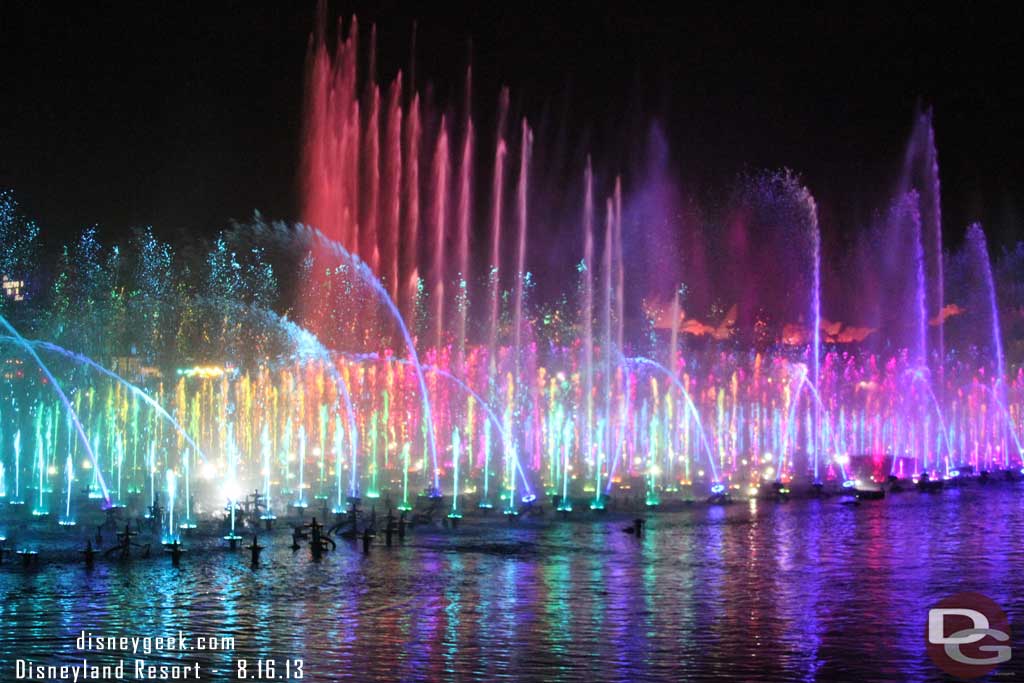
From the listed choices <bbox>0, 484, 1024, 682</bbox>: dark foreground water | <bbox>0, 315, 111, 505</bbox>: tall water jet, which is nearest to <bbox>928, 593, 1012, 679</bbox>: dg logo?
<bbox>0, 484, 1024, 682</bbox>: dark foreground water

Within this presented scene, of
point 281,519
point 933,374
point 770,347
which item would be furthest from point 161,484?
point 770,347

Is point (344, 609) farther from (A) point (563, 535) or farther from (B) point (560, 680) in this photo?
(A) point (563, 535)

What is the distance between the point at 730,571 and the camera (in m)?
21.4

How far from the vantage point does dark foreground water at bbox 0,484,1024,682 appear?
44.8 feet

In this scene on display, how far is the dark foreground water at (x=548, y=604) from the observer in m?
13.7

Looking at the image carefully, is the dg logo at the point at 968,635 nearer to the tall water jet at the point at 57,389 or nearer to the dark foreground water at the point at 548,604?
the dark foreground water at the point at 548,604

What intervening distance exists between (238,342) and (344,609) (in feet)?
148

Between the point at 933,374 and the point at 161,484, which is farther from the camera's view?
the point at 933,374

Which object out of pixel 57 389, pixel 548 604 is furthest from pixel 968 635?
pixel 57 389

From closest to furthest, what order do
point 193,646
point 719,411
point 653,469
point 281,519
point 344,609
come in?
point 193,646 → point 344,609 → point 281,519 → point 653,469 → point 719,411

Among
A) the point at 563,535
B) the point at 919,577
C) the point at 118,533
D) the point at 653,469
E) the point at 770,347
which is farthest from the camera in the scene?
the point at 770,347

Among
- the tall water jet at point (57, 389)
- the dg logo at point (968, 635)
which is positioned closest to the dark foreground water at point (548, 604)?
the dg logo at point (968, 635)

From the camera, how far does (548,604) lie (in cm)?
1758

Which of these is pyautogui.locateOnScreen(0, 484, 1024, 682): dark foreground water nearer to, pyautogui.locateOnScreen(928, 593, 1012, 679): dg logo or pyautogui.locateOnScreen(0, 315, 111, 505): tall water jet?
pyautogui.locateOnScreen(928, 593, 1012, 679): dg logo
